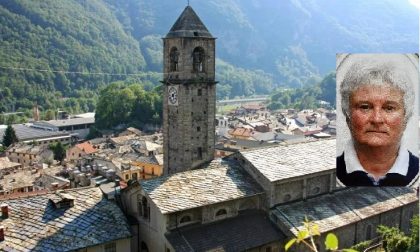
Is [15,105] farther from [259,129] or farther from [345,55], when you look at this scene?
[345,55]

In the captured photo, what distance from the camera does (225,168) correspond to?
103 feet

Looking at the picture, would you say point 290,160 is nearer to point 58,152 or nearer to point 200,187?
point 200,187

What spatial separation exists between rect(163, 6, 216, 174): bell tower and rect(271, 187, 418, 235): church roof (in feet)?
25.3

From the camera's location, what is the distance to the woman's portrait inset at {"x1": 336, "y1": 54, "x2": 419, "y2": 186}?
10.2m

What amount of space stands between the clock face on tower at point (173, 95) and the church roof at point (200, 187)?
5480 mm

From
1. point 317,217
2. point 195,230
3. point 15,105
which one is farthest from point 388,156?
point 15,105

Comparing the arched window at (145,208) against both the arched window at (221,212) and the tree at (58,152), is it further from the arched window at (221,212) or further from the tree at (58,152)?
the tree at (58,152)

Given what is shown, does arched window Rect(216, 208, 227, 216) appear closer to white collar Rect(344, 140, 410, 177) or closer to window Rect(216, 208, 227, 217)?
window Rect(216, 208, 227, 217)

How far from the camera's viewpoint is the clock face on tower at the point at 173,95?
33625mm

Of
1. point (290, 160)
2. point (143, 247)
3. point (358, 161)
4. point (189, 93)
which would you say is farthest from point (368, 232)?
point (358, 161)

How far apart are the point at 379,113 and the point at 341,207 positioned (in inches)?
916

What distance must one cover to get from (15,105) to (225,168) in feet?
499

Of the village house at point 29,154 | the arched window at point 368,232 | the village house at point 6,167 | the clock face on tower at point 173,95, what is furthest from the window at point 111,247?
the village house at point 29,154

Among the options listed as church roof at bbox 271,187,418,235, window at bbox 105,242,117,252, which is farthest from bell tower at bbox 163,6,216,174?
window at bbox 105,242,117,252
